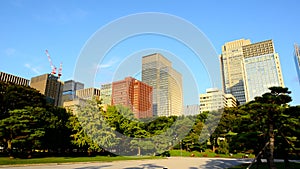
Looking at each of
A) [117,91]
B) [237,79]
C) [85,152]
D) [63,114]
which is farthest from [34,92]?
[237,79]

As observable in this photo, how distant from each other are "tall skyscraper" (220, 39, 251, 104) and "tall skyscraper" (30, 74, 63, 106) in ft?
274

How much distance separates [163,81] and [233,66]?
115 metres

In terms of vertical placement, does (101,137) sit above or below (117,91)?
below

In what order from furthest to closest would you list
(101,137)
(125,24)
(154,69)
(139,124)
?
(139,124)
(101,137)
(154,69)
(125,24)

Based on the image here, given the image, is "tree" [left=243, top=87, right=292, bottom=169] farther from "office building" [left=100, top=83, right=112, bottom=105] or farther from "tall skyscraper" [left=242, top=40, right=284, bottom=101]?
"tall skyscraper" [left=242, top=40, right=284, bottom=101]

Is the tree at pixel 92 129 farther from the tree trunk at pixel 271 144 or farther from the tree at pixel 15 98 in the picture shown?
the tree trunk at pixel 271 144

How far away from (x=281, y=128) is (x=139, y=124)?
18651 mm

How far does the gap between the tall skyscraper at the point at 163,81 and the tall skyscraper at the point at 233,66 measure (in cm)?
10397

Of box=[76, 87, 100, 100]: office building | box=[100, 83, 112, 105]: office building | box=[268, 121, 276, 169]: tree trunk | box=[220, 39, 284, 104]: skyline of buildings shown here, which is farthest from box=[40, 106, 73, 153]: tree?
box=[220, 39, 284, 104]: skyline of buildings

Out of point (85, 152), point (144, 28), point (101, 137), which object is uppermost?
point (144, 28)

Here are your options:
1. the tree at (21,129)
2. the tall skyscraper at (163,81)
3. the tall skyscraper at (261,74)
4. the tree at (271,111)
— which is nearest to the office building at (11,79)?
the tree at (21,129)

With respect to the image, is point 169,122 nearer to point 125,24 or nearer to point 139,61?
point 139,61

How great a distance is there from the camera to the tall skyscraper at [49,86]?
85.2 m

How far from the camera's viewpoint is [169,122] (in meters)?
35.6
